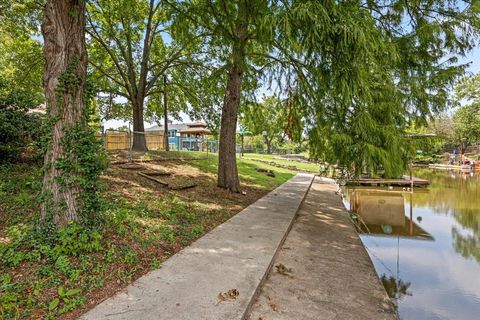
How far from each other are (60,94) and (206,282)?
2.97 metres

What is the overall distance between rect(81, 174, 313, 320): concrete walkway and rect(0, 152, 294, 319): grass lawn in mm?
219

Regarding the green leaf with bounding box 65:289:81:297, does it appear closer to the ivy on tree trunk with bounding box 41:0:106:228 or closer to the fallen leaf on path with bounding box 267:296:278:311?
the ivy on tree trunk with bounding box 41:0:106:228

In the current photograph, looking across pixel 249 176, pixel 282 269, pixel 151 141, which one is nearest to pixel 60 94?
pixel 282 269

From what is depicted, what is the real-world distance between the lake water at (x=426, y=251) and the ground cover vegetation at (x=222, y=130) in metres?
1.93

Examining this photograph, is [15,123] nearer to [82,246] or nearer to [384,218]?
[82,246]

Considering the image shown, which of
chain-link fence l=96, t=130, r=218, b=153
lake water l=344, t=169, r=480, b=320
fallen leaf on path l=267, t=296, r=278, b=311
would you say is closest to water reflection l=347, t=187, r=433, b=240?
lake water l=344, t=169, r=480, b=320

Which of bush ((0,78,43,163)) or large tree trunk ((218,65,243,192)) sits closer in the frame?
bush ((0,78,43,163))

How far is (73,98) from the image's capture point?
3773 millimetres

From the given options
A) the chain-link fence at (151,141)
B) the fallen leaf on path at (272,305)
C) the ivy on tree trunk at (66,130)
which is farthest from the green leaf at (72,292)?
the chain-link fence at (151,141)

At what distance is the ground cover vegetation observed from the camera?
333 cm

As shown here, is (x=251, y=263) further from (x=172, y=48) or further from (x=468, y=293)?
(x=172, y=48)

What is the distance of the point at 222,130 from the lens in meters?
8.72

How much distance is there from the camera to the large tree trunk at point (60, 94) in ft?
12.0

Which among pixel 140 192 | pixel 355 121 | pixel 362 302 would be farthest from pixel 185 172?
pixel 362 302
